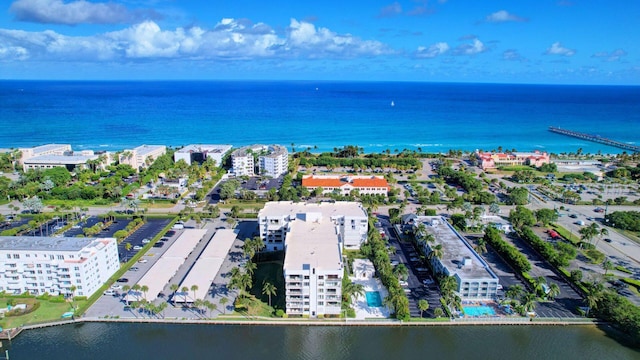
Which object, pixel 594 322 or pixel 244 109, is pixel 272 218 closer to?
pixel 594 322

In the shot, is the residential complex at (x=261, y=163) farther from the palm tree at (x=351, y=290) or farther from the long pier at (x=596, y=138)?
the long pier at (x=596, y=138)

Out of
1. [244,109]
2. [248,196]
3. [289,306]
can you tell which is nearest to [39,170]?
[248,196]

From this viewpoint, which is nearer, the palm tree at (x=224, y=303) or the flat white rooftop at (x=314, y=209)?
the palm tree at (x=224, y=303)

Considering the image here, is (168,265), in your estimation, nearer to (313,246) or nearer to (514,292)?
(313,246)

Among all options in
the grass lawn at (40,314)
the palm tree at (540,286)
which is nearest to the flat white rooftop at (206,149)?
the grass lawn at (40,314)

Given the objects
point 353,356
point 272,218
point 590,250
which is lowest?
point 353,356

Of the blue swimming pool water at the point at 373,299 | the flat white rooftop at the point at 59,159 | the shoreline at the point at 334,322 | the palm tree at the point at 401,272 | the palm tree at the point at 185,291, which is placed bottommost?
the shoreline at the point at 334,322
